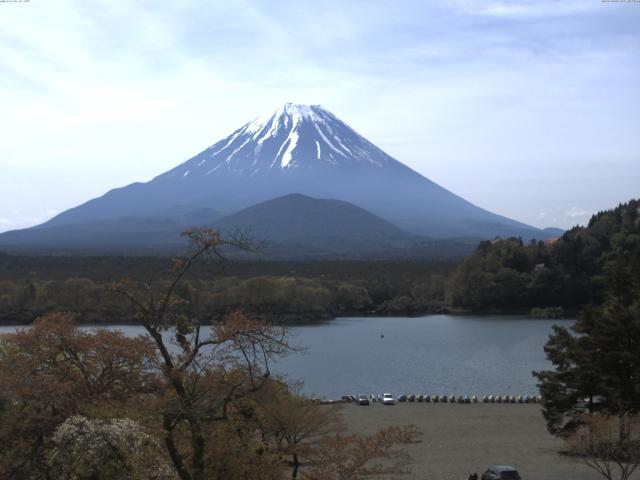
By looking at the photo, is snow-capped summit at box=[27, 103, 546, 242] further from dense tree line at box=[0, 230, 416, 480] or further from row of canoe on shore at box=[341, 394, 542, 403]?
dense tree line at box=[0, 230, 416, 480]

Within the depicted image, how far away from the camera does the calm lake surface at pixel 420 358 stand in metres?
27.7

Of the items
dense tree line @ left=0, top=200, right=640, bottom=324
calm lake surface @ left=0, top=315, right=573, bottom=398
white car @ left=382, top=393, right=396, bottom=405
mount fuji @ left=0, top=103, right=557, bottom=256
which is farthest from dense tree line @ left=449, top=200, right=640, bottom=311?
mount fuji @ left=0, top=103, right=557, bottom=256

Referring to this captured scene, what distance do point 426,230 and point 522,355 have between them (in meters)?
142

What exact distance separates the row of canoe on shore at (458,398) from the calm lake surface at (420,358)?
1260mm

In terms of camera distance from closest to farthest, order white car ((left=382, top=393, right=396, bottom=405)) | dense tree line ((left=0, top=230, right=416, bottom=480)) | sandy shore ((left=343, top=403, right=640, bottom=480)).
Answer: dense tree line ((left=0, top=230, right=416, bottom=480)) → sandy shore ((left=343, top=403, right=640, bottom=480)) → white car ((left=382, top=393, right=396, bottom=405))

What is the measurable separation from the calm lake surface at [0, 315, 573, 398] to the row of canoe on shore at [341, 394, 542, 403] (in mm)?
1260

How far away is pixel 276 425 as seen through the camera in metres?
12.7

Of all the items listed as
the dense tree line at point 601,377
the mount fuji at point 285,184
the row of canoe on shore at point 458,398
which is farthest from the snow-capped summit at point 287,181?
the dense tree line at point 601,377

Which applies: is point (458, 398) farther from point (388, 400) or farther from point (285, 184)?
point (285, 184)

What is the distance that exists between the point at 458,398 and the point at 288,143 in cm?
17120

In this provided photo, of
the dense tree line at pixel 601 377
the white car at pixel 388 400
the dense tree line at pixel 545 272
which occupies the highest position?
the dense tree line at pixel 545 272

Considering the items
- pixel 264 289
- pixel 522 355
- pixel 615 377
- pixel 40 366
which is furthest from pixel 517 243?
pixel 40 366

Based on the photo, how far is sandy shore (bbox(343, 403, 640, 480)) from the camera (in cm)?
1491

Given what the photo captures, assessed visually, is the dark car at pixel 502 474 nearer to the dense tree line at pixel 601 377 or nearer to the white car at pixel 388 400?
the dense tree line at pixel 601 377
